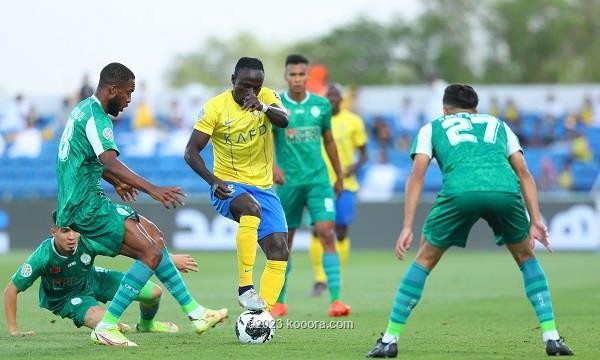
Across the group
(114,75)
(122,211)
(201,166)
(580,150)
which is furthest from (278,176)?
(580,150)

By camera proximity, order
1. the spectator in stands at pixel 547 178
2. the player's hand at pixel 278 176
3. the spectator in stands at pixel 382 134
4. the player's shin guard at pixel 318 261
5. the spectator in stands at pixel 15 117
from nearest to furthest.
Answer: the player's hand at pixel 278 176, the player's shin guard at pixel 318 261, the spectator in stands at pixel 547 178, the spectator in stands at pixel 382 134, the spectator in stands at pixel 15 117

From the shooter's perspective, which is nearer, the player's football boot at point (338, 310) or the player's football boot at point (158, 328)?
the player's football boot at point (158, 328)

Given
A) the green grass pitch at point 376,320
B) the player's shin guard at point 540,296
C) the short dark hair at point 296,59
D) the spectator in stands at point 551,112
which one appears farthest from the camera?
the spectator in stands at point 551,112

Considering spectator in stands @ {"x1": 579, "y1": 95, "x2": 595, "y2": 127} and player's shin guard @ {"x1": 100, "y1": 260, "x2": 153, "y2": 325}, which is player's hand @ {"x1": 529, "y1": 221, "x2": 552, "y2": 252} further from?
spectator in stands @ {"x1": 579, "y1": 95, "x2": 595, "y2": 127}

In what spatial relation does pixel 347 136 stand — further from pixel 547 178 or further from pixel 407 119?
pixel 407 119

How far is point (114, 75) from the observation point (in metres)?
9.98

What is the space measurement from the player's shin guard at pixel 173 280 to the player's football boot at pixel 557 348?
10.0ft

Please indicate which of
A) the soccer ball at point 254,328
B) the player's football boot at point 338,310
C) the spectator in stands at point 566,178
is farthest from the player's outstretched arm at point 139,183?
the spectator in stands at point 566,178

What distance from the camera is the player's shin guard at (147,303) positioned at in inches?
440

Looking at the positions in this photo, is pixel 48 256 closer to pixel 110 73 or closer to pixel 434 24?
pixel 110 73

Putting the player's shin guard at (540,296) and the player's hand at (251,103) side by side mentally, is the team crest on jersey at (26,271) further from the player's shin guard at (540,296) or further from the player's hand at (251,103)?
the player's shin guard at (540,296)

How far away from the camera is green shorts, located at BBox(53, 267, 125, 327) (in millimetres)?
11164

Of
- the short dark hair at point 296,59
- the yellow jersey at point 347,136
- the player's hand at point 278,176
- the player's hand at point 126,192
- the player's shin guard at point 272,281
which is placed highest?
the short dark hair at point 296,59

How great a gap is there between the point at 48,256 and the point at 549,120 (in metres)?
25.1
